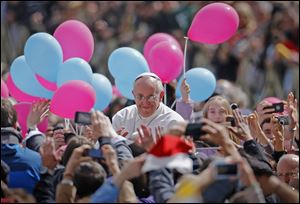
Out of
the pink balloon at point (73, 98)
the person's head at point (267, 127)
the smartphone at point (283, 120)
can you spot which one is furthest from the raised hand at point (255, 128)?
the pink balloon at point (73, 98)

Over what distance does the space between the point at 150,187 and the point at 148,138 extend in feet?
1.18

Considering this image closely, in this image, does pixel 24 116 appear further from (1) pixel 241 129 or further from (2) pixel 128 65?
(1) pixel 241 129

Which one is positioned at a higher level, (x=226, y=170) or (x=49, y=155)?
(x=226, y=170)

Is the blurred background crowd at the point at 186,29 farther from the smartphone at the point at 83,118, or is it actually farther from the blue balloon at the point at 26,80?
the smartphone at the point at 83,118

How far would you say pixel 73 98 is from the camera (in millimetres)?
9359

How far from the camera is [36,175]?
8383 mm

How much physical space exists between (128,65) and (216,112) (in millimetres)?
1052

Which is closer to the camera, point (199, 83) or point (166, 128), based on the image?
point (166, 128)

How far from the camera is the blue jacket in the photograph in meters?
8.26

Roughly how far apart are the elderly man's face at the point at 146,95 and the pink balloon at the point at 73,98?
76cm

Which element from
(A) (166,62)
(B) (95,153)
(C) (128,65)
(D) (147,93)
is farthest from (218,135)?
(A) (166,62)

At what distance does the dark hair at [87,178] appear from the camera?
→ 7.40 m

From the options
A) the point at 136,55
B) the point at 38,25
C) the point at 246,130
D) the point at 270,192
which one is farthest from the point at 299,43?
the point at 270,192

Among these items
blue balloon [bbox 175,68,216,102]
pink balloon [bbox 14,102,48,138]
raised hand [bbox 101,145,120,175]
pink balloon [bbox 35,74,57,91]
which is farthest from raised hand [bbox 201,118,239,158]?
blue balloon [bbox 175,68,216,102]
